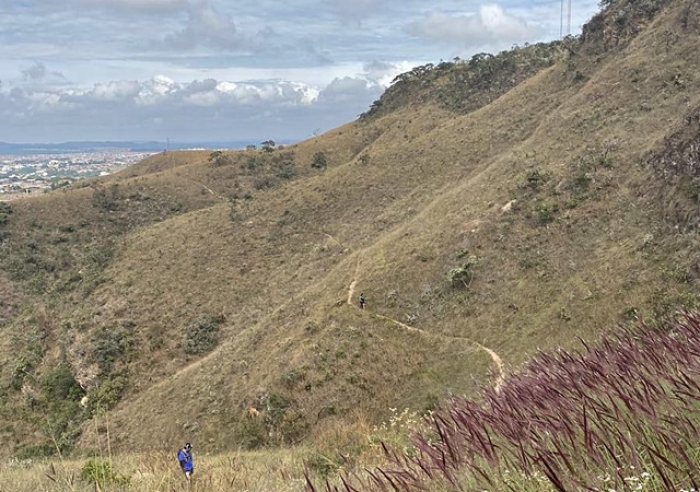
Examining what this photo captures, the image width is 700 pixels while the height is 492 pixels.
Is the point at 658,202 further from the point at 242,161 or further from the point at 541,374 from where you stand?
the point at 242,161

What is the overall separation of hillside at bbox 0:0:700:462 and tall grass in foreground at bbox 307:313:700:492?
5.80 ft

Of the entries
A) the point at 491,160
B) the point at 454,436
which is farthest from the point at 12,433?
the point at 491,160

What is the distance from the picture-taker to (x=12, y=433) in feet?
96.1

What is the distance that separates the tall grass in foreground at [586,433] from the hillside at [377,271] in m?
Result: 1.77

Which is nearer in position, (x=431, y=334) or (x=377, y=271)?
(x=431, y=334)

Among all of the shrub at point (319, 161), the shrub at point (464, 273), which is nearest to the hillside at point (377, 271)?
the shrub at point (464, 273)

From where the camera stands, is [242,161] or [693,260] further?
[242,161]

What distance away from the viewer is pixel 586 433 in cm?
200

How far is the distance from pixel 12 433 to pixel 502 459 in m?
35.5

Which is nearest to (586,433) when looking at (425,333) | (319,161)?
(425,333)

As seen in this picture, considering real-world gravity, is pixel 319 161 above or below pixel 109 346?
above

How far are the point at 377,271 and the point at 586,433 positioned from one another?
83.3ft

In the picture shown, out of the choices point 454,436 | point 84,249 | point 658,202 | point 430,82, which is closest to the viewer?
point 454,436

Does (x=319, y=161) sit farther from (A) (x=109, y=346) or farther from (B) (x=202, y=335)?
(A) (x=109, y=346)
